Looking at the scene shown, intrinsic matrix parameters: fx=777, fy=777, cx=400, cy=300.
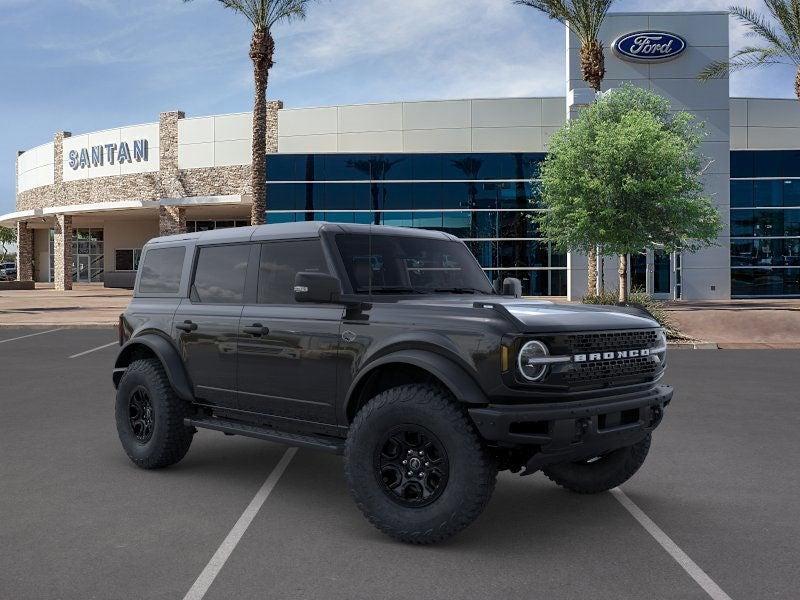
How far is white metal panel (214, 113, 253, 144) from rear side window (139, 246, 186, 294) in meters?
34.9

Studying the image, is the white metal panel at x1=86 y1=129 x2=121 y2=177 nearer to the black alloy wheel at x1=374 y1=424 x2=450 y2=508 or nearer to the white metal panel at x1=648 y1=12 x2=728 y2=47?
the white metal panel at x1=648 y1=12 x2=728 y2=47

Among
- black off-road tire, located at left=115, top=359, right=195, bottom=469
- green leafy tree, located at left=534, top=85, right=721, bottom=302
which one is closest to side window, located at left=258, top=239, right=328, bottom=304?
black off-road tire, located at left=115, top=359, right=195, bottom=469

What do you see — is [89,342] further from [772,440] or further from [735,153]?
[735,153]

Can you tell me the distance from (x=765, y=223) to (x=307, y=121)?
22565mm

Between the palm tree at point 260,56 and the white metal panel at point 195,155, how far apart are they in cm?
1530

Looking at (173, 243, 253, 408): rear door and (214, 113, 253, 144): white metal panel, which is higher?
Result: (214, 113, 253, 144): white metal panel

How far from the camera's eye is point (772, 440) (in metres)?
7.83

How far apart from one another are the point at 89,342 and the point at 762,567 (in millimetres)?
16578

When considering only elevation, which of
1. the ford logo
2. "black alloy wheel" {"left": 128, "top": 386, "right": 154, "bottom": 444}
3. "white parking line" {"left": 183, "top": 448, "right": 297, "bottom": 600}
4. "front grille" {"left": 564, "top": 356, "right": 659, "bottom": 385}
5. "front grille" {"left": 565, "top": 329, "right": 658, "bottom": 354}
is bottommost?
"white parking line" {"left": 183, "top": 448, "right": 297, "bottom": 600}

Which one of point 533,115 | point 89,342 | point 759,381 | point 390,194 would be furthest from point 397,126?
point 759,381

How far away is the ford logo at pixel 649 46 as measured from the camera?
34312mm

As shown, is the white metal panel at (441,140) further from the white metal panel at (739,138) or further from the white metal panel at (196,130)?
the white metal panel at (739,138)

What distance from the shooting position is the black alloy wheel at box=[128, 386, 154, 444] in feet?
21.5

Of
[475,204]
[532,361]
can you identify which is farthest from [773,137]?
[532,361]
